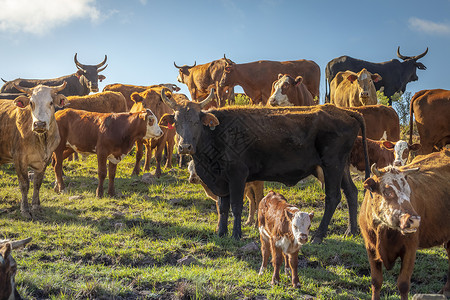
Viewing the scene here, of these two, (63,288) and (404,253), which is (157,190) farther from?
(404,253)

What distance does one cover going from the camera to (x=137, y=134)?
469 inches

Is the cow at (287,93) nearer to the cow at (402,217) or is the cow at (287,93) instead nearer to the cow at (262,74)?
the cow at (262,74)

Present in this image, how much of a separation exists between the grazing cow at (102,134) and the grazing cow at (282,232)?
5639 millimetres

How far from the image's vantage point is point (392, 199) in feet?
18.1

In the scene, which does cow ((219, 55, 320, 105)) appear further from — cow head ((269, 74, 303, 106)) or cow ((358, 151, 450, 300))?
cow ((358, 151, 450, 300))

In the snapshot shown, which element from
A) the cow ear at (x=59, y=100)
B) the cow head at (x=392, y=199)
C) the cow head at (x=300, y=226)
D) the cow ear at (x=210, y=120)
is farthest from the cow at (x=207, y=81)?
the cow head at (x=392, y=199)

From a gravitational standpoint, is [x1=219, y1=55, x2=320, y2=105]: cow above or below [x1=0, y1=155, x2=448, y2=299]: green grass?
above

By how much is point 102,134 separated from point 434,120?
781cm

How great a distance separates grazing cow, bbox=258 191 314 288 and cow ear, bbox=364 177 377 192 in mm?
813

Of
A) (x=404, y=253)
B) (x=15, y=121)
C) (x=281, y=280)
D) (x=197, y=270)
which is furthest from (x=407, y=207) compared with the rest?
(x=15, y=121)

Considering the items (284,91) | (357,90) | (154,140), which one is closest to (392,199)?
(284,91)

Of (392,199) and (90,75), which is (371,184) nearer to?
(392,199)

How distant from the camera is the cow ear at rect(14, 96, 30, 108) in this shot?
33.7 feet

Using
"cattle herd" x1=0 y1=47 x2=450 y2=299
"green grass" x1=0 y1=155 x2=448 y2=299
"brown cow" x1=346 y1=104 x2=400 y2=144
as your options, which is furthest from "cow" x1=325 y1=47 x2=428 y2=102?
"green grass" x1=0 y1=155 x2=448 y2=299
